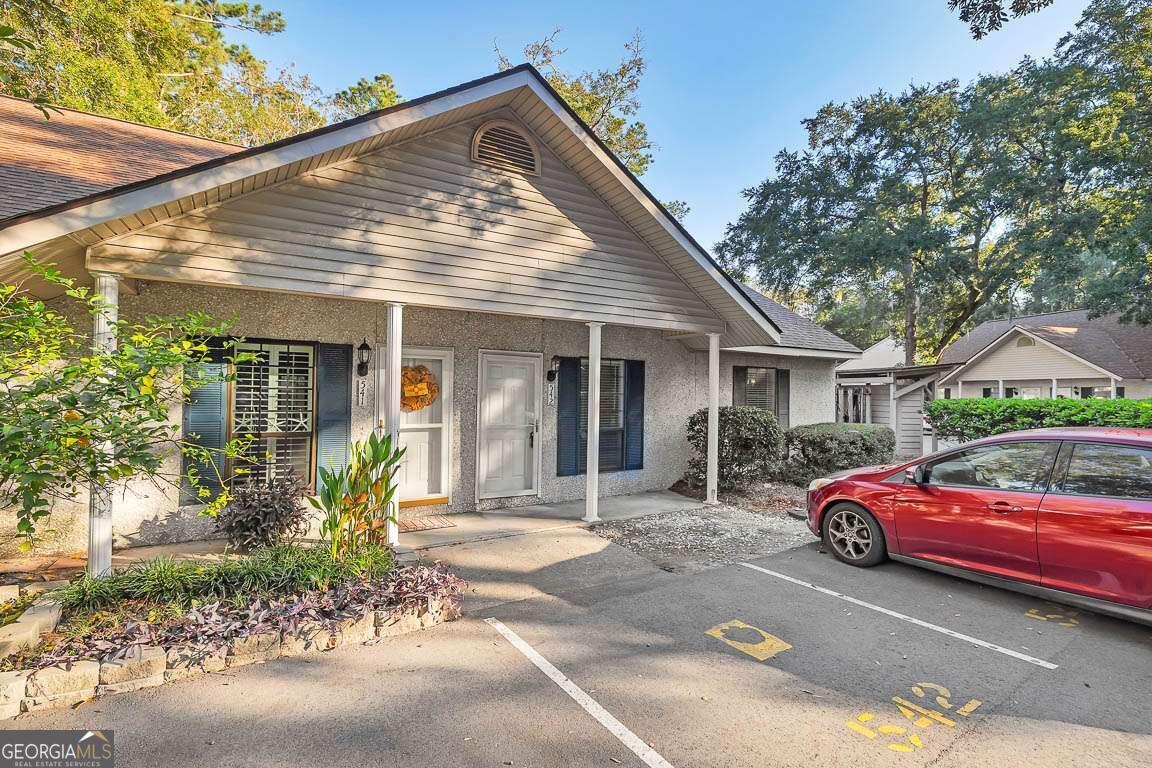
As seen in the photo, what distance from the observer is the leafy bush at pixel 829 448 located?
951cm

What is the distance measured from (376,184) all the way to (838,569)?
241 inches

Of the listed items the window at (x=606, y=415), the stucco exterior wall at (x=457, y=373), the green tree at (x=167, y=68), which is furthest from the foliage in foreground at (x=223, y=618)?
the green tree at (x=167, y=68)

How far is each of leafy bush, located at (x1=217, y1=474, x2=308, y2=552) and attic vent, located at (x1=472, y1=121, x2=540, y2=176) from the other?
4.18 meters

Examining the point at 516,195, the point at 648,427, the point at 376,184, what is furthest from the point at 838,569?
the point at 376,184

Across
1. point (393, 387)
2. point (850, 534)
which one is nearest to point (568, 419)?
point (393, 387)

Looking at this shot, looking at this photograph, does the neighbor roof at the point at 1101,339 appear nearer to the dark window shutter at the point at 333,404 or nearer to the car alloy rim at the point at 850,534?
the car alloy rim at the point at 850,534

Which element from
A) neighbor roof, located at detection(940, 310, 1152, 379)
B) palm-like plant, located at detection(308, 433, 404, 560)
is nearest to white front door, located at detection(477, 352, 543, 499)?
palm-like plant, located at detection(308, 433, 404, 560)

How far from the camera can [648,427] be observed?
869cm

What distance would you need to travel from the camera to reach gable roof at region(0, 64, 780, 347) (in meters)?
3.82

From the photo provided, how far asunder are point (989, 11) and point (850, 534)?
536 centimetres

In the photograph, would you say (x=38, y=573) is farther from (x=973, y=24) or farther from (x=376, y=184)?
(x=973, y=24)

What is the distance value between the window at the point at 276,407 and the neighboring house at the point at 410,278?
2 centimetres

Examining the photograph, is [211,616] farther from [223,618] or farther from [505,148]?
[505,148]

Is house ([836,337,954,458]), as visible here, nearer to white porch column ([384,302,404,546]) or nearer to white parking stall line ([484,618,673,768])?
white porch column ([384,302,404,546])
